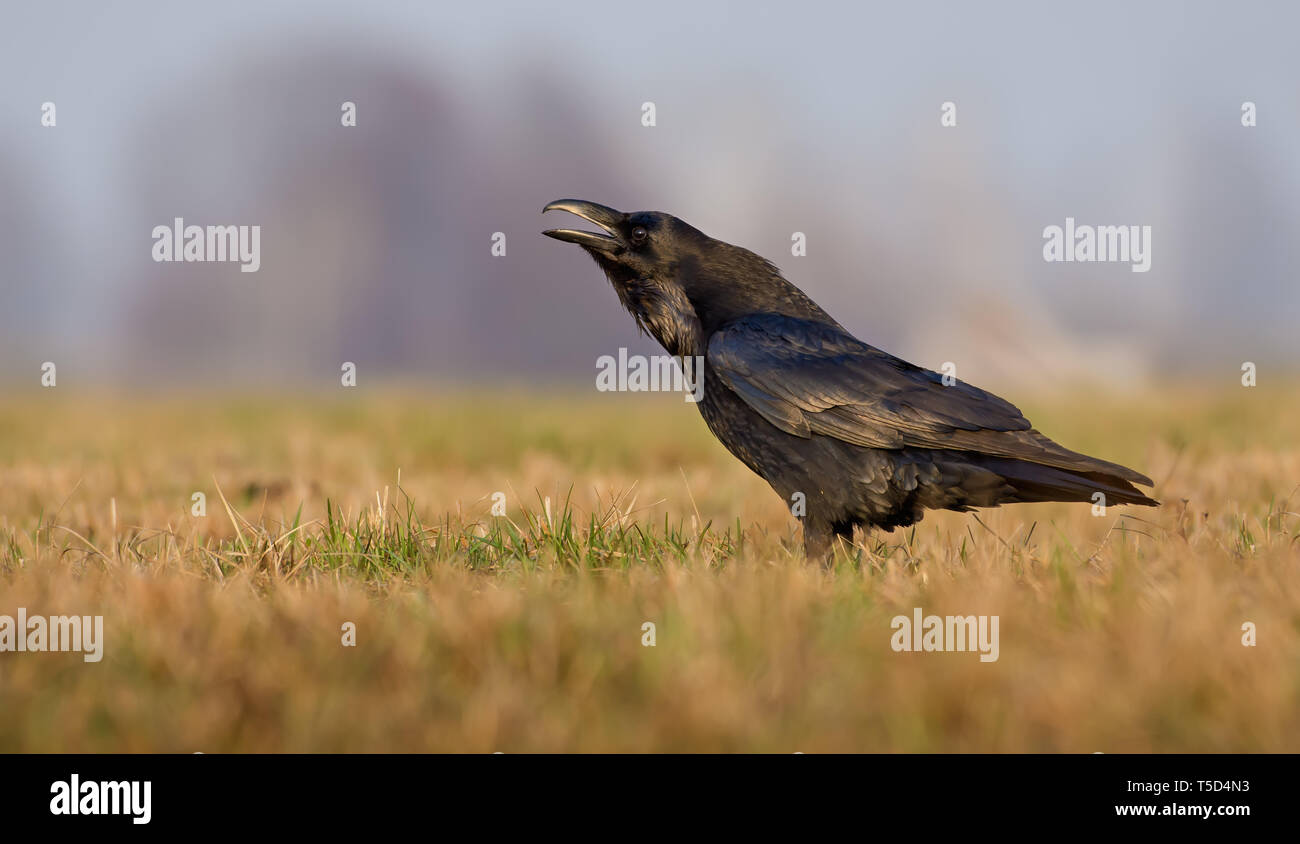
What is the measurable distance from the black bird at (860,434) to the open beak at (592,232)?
0.63 metres

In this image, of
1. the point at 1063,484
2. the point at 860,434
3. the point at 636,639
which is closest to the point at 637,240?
the point at 860,434

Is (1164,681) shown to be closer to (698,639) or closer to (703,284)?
(698,639)

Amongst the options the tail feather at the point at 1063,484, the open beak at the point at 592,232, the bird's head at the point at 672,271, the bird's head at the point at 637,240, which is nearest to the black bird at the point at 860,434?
the tail feather at the point at 1063,484

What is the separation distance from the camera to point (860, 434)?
4.45 meters

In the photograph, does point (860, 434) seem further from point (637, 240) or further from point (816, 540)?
point (637, 240)

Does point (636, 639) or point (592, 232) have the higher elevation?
point (592, 232)

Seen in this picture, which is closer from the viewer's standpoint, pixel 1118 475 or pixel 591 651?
pixel 591 651

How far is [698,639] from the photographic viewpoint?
8.87ft

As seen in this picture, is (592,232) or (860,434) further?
(592,232)

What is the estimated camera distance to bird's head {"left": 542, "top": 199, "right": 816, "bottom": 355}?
199 inches

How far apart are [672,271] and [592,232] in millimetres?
426

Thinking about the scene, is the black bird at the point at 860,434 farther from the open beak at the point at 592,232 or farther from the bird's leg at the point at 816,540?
the open beak at the point at 592,232
